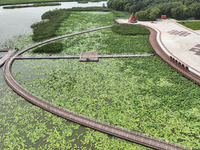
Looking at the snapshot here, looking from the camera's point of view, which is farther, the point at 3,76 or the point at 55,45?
the point at 55,45

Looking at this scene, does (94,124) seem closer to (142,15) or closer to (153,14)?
(142,15)

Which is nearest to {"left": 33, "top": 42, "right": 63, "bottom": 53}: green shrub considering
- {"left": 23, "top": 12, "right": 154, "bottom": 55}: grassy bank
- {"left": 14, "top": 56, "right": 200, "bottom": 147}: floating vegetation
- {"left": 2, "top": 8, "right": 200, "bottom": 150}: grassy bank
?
{"left": 23, "top": 12, "right": 154, "bottom": 55}: grassy bank

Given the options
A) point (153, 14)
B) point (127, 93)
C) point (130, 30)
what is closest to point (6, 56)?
→ point (127, 93)

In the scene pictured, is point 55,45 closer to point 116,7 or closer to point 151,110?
point 151,110

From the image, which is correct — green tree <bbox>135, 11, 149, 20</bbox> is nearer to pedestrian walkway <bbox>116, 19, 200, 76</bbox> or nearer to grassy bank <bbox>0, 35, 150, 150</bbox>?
pedestrian walkway <bbox>116, 19, 200, 76</bbox>

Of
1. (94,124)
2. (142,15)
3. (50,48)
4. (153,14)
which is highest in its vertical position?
(153,14)

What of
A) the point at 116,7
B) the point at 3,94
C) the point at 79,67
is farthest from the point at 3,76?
the point at 116,7
